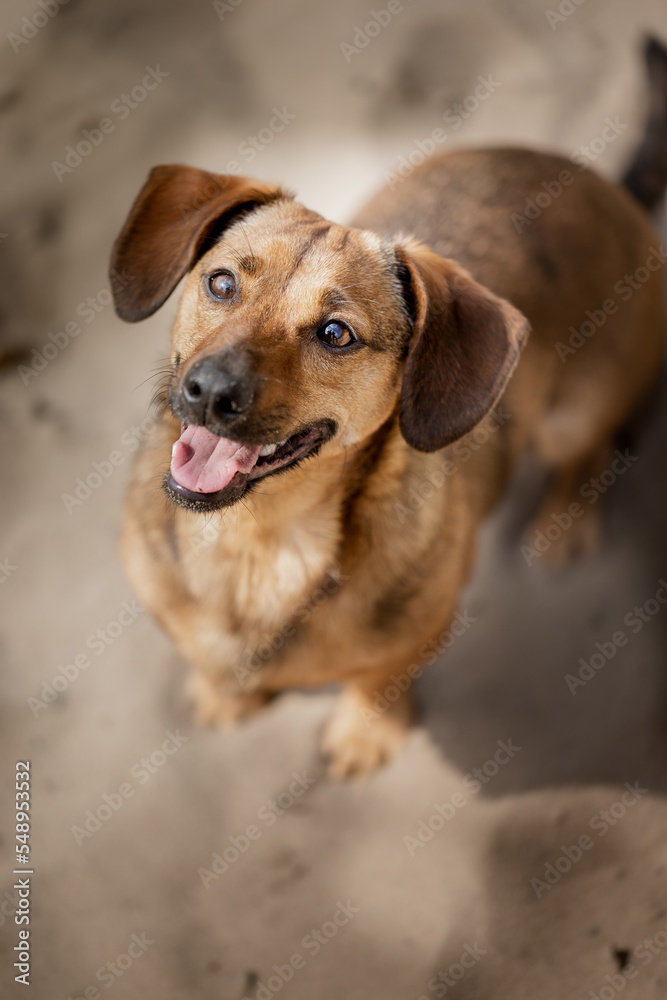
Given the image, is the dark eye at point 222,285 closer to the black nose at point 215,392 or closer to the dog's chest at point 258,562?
the black nose at point 215,392

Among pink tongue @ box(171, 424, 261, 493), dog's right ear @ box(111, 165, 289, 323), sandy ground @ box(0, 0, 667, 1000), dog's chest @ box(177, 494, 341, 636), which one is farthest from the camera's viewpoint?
sandy ground @ box(0, 0, 667, 1000)

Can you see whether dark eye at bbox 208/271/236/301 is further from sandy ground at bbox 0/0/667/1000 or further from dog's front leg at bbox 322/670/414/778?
dog's front leg at bbox 322/670/414/778

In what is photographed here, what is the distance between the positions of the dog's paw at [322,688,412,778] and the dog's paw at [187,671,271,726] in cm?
36

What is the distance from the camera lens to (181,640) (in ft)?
9.21

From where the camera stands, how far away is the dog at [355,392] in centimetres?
217

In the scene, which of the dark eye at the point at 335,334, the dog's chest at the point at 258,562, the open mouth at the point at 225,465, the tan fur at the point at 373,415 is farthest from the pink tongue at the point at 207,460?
the dark eye at the point at 335,334

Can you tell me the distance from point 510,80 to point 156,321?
2779 millimetres

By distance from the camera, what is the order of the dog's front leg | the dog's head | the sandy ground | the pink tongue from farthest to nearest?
the dog's front leg < the sandy ground < the pink tongue < the dog's head

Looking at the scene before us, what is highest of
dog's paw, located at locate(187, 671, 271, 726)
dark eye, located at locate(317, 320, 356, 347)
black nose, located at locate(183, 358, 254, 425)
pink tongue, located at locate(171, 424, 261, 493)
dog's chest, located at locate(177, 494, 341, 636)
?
dark eye, located at locate(317, 320, 356, 347)

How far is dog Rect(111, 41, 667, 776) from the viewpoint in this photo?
2.17m

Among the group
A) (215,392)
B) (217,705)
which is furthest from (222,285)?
(217,705)

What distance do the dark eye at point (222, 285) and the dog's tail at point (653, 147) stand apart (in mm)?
2591

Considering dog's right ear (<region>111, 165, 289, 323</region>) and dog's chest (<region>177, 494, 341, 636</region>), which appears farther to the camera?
dog's chest (<region>177, 494, 341, 636</region>)

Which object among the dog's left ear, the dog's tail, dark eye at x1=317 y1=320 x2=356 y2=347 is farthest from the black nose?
the dog's tail
